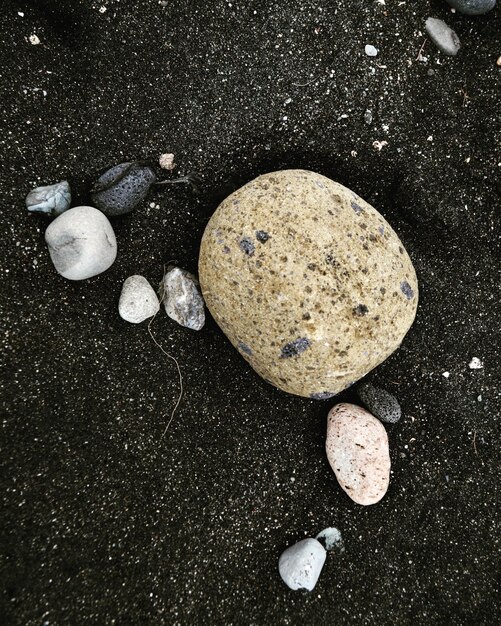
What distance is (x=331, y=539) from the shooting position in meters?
1.96

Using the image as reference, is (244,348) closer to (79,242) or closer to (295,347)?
(295,347)

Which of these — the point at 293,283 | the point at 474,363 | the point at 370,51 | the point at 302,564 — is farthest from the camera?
the point at 474,363

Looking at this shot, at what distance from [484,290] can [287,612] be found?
4.99 ft

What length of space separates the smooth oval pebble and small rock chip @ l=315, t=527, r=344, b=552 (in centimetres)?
16

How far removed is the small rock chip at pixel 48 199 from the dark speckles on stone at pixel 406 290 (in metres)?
1.27

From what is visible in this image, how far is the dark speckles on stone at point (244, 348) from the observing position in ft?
5.82

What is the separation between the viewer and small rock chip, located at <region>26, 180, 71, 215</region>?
1.77 meters

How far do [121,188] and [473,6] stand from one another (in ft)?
5.12

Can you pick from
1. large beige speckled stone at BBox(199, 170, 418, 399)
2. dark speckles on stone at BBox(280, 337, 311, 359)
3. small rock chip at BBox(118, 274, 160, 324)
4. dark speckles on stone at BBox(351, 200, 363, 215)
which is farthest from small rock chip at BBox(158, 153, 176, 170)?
dark speckles on stone at BBox(280, 337, 311, 359)


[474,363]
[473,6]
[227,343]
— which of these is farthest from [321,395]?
[473,6]

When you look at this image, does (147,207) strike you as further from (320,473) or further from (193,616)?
(193,616)

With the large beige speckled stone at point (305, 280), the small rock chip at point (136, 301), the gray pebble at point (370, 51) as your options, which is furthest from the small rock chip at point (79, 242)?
the gray pebble at point (370, 51)

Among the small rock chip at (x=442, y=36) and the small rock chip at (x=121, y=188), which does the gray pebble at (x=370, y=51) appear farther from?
the small rock chip at (x=121, y=188)

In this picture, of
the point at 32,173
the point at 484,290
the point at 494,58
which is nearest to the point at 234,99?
the point at 32,173
